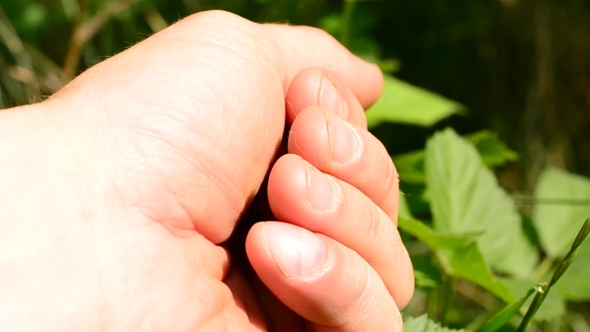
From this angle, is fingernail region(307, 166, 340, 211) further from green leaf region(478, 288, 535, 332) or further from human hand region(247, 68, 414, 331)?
green leaf region(478, 288, 535, 332)

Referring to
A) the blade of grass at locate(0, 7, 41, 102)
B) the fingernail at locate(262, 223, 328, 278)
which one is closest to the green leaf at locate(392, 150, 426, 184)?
the fingernail at locate(262, 223, 328, 278)

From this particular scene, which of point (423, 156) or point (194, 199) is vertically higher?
point (194, 199)

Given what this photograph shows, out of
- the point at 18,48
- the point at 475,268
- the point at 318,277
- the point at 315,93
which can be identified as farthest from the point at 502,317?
the point at 18,48

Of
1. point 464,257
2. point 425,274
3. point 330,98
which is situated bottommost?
point 425,274

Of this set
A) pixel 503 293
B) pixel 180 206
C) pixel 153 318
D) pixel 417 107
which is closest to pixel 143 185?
pixel 180 206

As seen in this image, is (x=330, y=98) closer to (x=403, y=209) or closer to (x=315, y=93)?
(x=315, y=93)

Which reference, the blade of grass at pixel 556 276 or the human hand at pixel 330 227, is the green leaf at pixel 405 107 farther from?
the blade of grass at pixel 556 276

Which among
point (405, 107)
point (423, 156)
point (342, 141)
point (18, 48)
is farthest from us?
point (18, 48)
